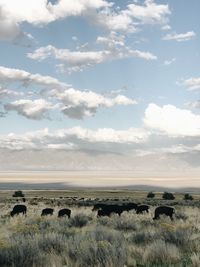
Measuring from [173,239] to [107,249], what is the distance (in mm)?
4509

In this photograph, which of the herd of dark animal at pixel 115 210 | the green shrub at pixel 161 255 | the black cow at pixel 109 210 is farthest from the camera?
the black cow at pixel 109 210

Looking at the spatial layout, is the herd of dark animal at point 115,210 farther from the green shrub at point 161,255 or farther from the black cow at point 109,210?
the green shrub at point 161,255

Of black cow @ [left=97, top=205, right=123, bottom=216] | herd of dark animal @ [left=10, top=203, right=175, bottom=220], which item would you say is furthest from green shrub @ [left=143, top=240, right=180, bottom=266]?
black cow @ [left=97, top=205, right=123, bottom=216]

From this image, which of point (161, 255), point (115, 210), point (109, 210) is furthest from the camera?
point (115, 210)

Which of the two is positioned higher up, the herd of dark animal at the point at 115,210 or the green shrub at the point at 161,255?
the herd of dark animal at the point at 115,210

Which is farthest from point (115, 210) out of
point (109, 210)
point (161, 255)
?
point (161, 255)

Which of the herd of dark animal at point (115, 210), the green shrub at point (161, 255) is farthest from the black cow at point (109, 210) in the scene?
the green shrub at point (161, 255)

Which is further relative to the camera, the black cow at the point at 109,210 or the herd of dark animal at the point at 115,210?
the black cow at the point at 109,210

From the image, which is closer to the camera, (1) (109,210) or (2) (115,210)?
(1) (109,210)

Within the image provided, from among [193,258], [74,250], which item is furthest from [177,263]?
[74,250]

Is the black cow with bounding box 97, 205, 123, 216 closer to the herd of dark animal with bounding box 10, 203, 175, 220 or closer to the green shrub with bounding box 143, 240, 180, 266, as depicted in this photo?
the herd of dark animal with bounding box 10, 203, 175, 220

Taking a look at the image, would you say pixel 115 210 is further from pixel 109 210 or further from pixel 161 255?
pixel 161 255

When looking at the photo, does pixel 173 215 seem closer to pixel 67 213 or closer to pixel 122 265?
pixel 67 213

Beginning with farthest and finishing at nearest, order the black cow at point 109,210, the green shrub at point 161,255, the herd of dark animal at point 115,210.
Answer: the black cow at point 109,210
the herd of dark animal at point 115,210
the green shrub at point 161,255
